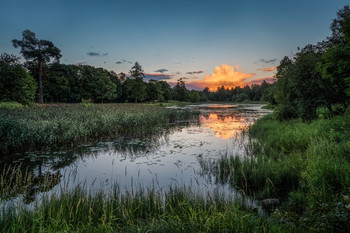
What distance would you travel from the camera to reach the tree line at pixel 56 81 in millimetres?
19625

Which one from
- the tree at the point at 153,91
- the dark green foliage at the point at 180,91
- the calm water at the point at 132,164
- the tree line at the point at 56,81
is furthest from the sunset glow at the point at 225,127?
the dark green foliage at the point at 180,91

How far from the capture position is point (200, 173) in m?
7.95

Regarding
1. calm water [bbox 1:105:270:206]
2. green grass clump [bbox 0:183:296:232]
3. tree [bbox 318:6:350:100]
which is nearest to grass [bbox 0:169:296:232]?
green grass clump [bbox 0:183:296:232]

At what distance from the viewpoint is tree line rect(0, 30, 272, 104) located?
1962 cm

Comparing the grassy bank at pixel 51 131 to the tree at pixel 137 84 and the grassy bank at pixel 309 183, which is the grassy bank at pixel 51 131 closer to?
the grassy bank at pixel 309 183

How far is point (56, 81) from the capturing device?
55.9m

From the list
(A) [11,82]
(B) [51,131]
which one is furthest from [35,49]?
(B) [51,131]

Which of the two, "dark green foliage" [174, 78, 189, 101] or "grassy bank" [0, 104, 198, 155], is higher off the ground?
"dark green foliage" [174, 78, 189, 101]

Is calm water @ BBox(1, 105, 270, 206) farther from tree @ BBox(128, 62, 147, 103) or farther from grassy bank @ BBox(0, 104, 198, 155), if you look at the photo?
tree @ BBox(128, 62, 147, 103)

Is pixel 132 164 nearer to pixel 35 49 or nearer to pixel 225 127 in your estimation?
pixel 225 127

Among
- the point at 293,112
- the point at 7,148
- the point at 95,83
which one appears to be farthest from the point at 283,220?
the point at 95,83

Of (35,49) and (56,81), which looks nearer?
(35,49)

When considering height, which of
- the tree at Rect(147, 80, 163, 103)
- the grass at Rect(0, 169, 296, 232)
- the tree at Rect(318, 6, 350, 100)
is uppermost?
the tree at Rect(147, 80, 163, 103)

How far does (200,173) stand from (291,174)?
3.29 m
